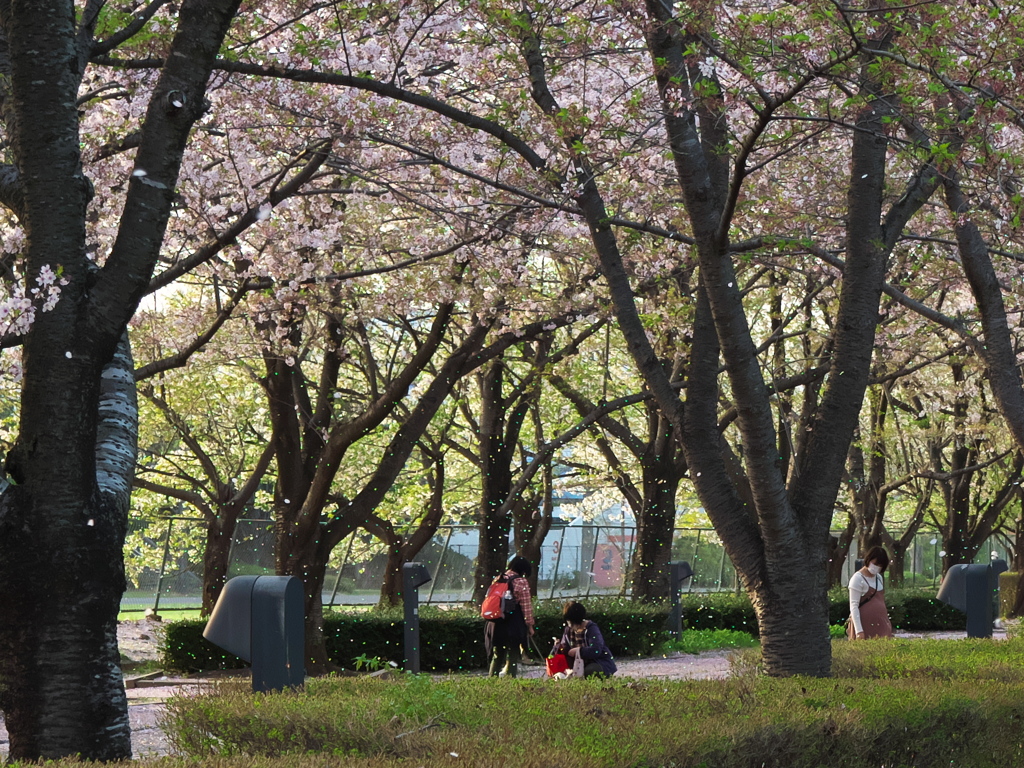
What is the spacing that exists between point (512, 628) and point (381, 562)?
58.2 feet

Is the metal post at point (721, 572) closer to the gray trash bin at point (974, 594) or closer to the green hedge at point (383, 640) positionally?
A: the green hedge at point (383, 640)

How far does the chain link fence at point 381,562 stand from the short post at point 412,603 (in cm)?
1172

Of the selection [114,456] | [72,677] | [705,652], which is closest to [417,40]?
[114,456]

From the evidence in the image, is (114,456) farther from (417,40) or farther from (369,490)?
(369,490)

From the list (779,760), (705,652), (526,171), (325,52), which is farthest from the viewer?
(705,652)

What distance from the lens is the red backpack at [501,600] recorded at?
11961 millimetres

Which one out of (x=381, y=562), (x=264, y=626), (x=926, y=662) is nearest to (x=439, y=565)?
(x=381, y=562)

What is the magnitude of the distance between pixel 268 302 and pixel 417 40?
4486 mm

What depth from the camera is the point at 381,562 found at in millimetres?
29500

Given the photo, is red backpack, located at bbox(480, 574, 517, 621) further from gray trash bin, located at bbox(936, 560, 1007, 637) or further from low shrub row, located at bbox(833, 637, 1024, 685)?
gray trash bin, located at bbox(936, 560, 1007, 637)

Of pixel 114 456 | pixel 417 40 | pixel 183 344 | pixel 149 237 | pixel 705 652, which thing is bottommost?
pixel 705 652

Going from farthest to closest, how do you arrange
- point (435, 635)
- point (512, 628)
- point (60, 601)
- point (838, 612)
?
point (838, 612)
point (435, 635)
point (512, 628)
point (60, 601)

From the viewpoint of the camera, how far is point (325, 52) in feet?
29.5

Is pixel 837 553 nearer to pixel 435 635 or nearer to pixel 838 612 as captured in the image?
pixel 838 612
